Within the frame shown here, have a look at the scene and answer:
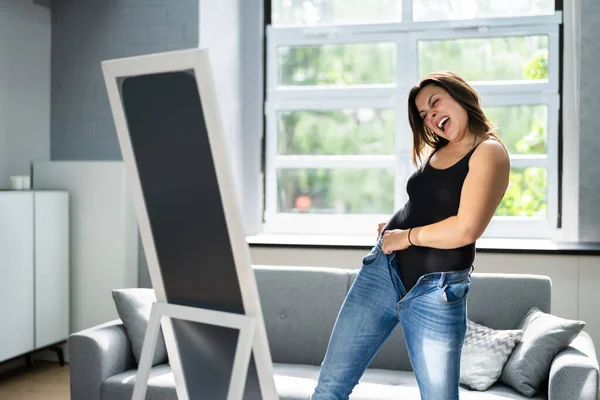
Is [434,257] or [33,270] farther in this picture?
[33,270]

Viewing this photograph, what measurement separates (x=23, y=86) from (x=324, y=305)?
8.48 ft

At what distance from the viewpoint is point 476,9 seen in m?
5.00

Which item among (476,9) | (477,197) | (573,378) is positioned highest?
(476,9)

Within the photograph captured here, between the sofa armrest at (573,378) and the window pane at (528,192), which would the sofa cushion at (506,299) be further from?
the window pane at (528,192)

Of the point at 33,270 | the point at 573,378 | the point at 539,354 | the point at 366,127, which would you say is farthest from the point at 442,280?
the point at 366,127

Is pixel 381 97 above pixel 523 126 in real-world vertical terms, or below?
above

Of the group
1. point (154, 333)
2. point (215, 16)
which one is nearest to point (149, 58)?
point (154, 333)

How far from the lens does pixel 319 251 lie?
15.1 feet

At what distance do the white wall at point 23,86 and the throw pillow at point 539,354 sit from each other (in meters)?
3.23

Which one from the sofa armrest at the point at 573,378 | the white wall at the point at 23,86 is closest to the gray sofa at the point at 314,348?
the sofa armrest at the point at 573,378

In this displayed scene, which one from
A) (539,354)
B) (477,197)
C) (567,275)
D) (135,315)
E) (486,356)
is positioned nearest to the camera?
(477,197)

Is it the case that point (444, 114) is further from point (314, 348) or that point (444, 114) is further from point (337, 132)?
point (337, 132)

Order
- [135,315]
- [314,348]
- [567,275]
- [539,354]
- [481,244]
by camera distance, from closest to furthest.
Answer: [539,354] < [135,315] < [314,348] < [567,275] < [481,244]

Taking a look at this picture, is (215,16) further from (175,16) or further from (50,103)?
(50,103)
